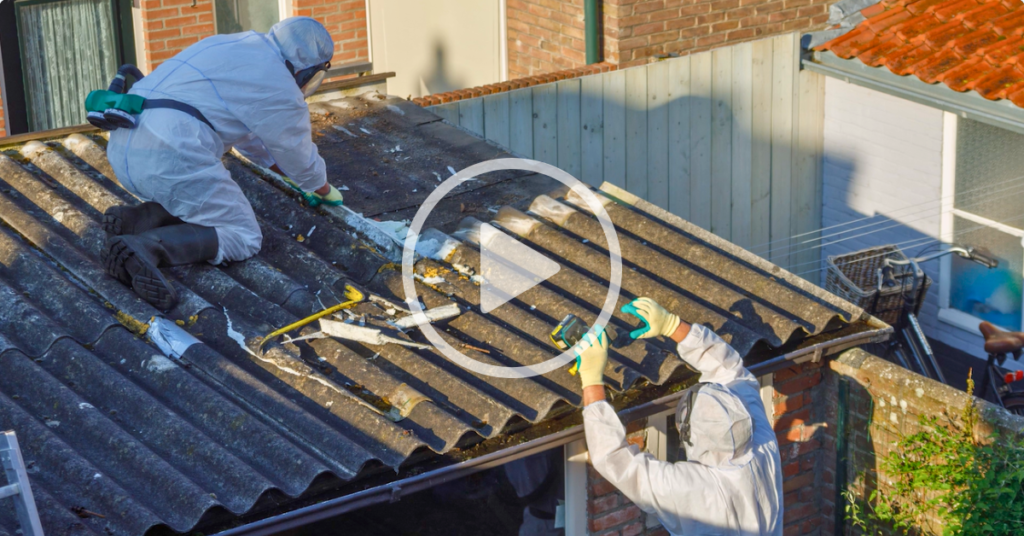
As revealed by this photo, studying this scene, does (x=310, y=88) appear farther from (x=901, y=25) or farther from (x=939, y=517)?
(x=901, y=25)

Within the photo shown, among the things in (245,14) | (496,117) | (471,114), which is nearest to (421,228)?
(471,114)

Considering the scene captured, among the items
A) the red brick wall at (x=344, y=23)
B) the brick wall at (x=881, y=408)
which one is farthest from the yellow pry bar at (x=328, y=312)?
the red brick wall at (x=344, y=23)

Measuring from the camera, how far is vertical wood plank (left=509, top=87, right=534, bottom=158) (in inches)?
362

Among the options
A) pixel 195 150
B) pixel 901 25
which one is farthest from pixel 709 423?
pixel 901 25

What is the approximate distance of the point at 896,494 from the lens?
247 inches

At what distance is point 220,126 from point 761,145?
5808 millimetres

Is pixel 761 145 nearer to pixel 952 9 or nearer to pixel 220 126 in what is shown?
pixel 952 9

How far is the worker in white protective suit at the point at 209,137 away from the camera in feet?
19.4

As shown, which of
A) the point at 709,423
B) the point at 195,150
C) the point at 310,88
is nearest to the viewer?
the point at 709,423

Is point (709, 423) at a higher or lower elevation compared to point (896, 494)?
higher

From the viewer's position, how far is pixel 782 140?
10578 millimetres

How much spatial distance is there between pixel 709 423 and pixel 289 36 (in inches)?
118
